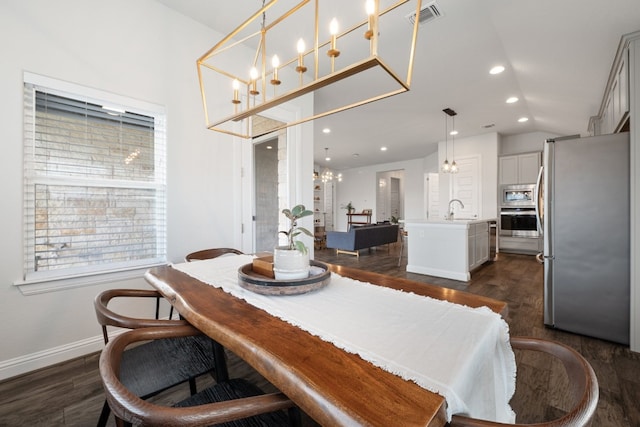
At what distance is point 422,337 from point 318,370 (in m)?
0.37

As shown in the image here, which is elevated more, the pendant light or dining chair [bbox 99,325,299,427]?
the pendant light

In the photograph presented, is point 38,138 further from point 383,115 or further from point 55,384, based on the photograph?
point 383,115

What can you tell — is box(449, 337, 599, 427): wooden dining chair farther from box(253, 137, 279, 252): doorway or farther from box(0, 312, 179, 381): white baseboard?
box(253, 137, 279, 252): doorway

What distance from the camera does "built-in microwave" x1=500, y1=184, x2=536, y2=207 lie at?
588cm

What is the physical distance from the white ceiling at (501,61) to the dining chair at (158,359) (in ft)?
8.64

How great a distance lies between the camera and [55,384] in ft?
5.61

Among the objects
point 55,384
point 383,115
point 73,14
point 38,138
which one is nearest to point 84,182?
point 38,138

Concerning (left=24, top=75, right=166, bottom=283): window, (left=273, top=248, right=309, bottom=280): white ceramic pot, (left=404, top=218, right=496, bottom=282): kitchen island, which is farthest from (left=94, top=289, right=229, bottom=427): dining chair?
(left=404, top=218, right=496, bottom=282): kitchen island

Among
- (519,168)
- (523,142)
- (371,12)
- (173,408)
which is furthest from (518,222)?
(173,408)

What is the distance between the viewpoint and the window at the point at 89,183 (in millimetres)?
1887

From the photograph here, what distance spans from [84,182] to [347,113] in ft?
14.2

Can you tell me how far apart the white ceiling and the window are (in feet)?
3.96

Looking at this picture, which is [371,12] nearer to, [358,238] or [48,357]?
[48,357]

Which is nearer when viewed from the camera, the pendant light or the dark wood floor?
the dark wood floor
